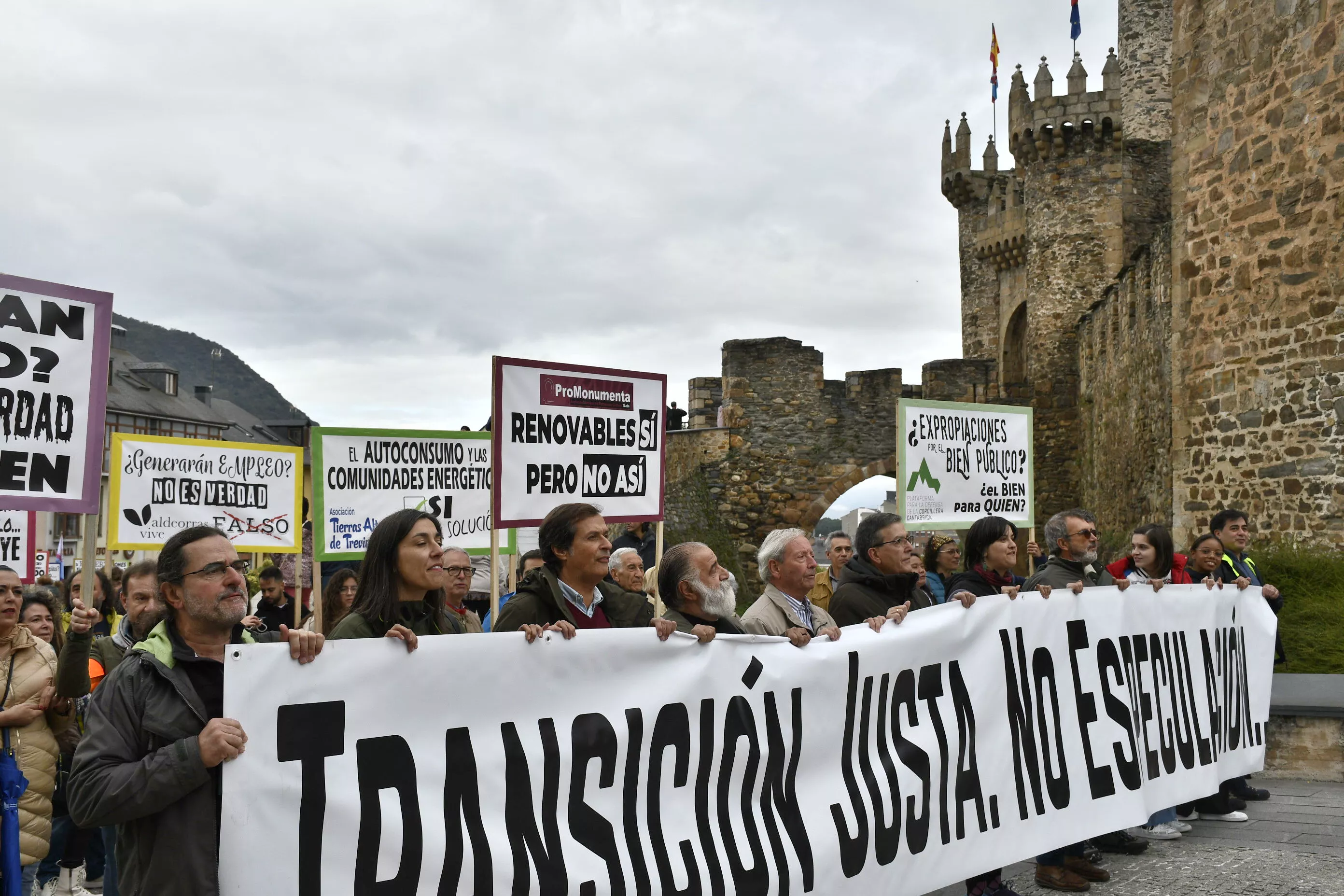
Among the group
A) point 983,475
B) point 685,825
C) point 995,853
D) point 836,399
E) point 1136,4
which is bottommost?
point 995,853

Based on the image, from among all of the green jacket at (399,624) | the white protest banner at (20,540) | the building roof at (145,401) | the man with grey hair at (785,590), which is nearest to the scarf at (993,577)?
the man with grey hair at (785,590)

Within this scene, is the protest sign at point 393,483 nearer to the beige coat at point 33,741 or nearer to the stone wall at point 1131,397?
the beige coat at point 33,741

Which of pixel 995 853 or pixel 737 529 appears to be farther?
pixel 737 529

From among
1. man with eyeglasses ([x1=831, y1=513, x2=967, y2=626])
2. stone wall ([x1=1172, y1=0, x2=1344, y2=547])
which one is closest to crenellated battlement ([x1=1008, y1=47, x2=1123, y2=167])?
stone wall ([x1=1172, y1=0, x2=1344, y2=547])

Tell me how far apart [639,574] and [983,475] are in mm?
3426

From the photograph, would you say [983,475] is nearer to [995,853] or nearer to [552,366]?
[552,366]

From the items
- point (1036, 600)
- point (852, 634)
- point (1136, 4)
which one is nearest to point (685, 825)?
point (852, 634)

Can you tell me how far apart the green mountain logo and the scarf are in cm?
279

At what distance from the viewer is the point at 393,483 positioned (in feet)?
28.2

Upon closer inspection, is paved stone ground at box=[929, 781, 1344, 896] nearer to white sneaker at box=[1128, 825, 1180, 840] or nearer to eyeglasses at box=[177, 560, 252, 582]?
white sneaker at box=[1128, 825, 1180, 840]

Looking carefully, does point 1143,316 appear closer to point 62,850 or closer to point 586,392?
point 586,392

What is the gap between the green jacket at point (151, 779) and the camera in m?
2.73

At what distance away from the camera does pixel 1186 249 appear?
11859 mm

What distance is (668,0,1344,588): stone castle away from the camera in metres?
A: 10.4
